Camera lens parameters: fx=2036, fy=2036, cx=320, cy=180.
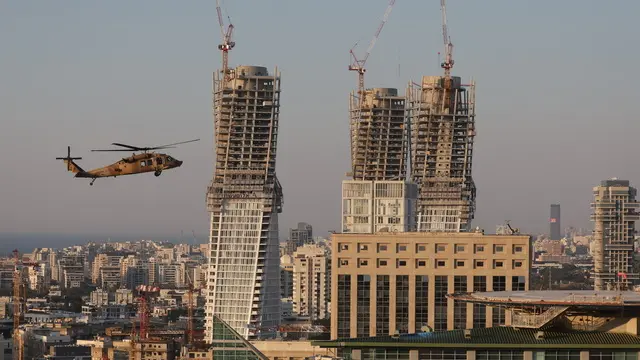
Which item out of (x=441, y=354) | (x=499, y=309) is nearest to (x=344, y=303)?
(x=499, y=309)

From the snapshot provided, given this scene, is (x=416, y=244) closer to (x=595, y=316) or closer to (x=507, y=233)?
(x=507, y=233)

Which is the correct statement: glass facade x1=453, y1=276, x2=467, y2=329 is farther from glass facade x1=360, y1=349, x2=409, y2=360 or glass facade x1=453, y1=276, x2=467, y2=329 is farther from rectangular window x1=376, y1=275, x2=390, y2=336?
glass facade x1=360, y1=349, x2=409, y2=360

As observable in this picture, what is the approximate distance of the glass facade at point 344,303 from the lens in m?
139

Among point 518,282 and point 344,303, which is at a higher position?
point 518,282

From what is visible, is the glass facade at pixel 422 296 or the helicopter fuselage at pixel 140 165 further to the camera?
the glass facade at pixel 422 296

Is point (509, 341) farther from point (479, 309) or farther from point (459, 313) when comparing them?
point (459, 313)

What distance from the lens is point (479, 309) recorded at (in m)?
136

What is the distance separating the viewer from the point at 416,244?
138 metres

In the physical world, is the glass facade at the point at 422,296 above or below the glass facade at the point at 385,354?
above

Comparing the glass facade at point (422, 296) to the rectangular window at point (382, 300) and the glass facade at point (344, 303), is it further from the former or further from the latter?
the glass facade at point (344, 303)

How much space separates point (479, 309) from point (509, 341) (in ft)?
181

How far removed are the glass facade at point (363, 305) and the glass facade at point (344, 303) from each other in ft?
2.94

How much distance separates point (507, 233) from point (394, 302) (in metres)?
11.1

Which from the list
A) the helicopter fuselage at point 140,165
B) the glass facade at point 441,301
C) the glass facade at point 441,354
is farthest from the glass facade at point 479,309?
the glass facade at point 441,354
